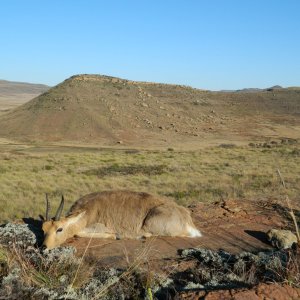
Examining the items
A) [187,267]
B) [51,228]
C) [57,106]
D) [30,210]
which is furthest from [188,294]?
[57,106]

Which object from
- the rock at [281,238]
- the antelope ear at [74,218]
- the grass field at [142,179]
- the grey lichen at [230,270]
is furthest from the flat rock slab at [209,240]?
the grass field at [142,179]

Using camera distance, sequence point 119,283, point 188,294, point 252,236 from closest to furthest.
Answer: point 188,294, point 119,283, point 252,236

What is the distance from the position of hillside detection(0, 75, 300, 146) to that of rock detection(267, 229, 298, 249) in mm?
50505

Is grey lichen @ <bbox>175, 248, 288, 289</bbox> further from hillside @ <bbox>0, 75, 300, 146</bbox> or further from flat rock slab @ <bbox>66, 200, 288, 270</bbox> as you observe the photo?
hillside @ <bbox>0, 75, 300, 146</bbox>

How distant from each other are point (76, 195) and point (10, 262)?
14033 mm

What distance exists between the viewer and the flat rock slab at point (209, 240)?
326 inches

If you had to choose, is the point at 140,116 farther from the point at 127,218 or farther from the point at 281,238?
the point at 281,238

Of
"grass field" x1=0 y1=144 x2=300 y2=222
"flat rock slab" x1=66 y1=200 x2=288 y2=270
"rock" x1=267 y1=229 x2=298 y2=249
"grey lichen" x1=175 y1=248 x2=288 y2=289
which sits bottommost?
"grass field" x1=0 y1=144 x2=300 y2=222

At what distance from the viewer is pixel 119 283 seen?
6.54 metres

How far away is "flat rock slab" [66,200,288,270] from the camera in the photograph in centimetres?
828

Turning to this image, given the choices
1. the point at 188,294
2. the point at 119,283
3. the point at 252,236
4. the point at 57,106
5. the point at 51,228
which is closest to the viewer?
the point at 188,294

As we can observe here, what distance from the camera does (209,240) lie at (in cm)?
1034

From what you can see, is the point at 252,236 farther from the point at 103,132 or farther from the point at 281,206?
the point at 103,132

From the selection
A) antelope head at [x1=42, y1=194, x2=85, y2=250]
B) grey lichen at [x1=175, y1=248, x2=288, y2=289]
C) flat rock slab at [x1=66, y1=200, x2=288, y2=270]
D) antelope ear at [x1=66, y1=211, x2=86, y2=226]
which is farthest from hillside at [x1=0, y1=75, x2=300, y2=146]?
grey lichen at [x1=175, y1=248, x2=288, y2=289]
